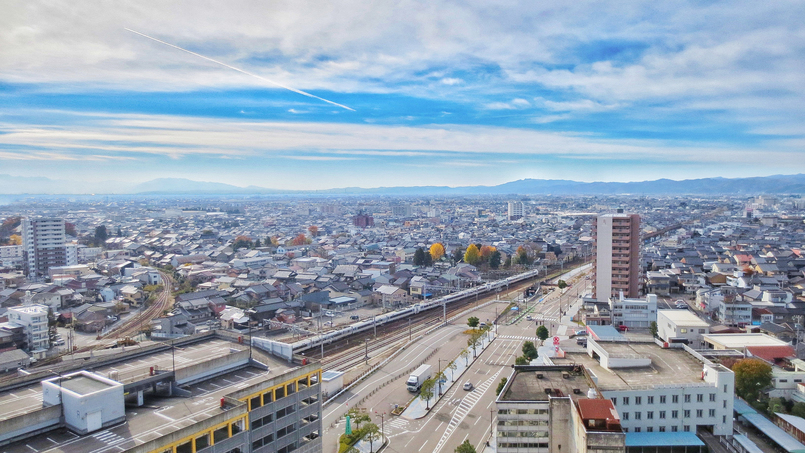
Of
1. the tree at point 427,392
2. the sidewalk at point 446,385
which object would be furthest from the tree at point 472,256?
the tree at point 427,392

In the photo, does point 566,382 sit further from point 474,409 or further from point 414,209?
point 414,209

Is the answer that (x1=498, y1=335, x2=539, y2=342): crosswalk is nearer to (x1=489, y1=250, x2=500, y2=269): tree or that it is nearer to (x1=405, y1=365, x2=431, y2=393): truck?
(x1=405, y1=365, x2=431, y2=393): truck

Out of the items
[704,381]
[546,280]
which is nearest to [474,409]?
[704,381]

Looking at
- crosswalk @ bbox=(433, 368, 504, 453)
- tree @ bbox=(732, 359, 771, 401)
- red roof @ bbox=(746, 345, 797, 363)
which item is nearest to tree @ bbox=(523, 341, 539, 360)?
crosswalk @ bbox=(433, 368, 504, 453)

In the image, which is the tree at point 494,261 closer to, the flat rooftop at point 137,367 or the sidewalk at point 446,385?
the sidewalk at point 446,385

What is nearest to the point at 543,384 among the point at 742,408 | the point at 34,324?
the point at 742,408

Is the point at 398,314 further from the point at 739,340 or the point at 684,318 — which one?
the point at 739,340
